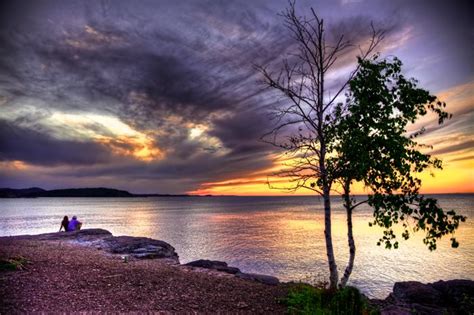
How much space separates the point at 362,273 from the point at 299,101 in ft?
86.8

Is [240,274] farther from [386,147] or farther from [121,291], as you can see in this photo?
[386,147]

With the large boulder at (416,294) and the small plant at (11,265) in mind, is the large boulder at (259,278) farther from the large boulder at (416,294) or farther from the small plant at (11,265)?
the small plant at (11,265)

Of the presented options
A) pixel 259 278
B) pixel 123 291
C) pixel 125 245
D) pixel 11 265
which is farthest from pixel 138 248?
pixel 123 291

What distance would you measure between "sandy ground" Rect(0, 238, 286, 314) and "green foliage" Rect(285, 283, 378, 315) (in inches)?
27.6

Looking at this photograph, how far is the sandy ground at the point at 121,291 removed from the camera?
34.1 ft

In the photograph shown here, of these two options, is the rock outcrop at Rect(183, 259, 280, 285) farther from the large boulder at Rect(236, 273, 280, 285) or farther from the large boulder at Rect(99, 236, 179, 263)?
the large boulder at Rect(99, 236, 179, 263)

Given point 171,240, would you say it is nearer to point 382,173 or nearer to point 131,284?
point 131,284

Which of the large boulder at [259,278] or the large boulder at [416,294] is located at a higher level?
the large boulder at [259,278]

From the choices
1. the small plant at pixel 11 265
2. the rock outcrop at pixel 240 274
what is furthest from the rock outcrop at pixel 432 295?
the small plant at pixel 11 265

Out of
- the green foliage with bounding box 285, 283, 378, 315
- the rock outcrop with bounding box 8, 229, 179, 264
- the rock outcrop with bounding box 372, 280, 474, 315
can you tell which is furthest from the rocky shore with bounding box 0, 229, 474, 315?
the rock outcrop with bounding box 8, 229, 179, 264

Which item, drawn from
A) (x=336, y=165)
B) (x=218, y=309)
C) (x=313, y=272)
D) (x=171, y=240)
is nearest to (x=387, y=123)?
(x=336, y=165)

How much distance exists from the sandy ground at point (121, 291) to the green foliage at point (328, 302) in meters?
0.70

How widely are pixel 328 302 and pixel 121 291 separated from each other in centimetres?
773

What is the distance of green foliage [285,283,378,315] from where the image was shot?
10.6 m
